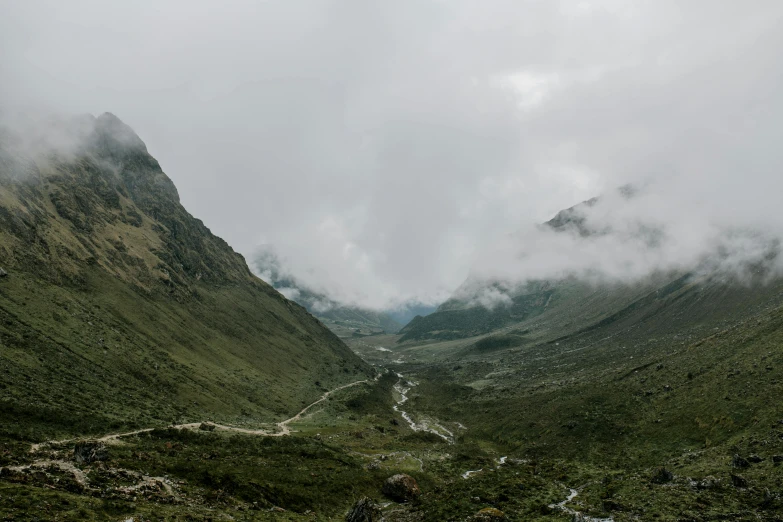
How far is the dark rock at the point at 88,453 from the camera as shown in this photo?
1449 inches

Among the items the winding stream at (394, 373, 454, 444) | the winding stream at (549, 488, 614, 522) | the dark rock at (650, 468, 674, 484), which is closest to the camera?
the winding stream at (549, 488, 614, 522)

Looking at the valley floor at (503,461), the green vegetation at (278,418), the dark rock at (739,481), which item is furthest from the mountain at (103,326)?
the dark rock at (739,481)

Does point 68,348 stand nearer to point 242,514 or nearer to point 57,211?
point 242,514

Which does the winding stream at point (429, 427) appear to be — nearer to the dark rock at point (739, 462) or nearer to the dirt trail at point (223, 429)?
the dirt trail at point (223, 429)

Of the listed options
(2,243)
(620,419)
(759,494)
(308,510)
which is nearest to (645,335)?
(620,419)

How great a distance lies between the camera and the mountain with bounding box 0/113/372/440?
66.1 meters

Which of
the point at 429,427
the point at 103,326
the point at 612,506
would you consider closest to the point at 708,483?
the point at 612,506

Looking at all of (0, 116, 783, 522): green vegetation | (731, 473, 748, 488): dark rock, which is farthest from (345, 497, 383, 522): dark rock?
(731, 473, 748, 488): dark rock

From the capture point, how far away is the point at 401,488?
168 ft

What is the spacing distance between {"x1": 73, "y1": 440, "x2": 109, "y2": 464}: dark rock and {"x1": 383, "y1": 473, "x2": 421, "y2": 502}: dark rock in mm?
32487

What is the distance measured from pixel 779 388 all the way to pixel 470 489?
161 feet

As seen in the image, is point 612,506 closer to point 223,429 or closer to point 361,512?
point 361,512

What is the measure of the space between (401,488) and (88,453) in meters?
35.0

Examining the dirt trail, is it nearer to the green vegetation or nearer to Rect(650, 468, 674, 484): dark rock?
the green vegetation
